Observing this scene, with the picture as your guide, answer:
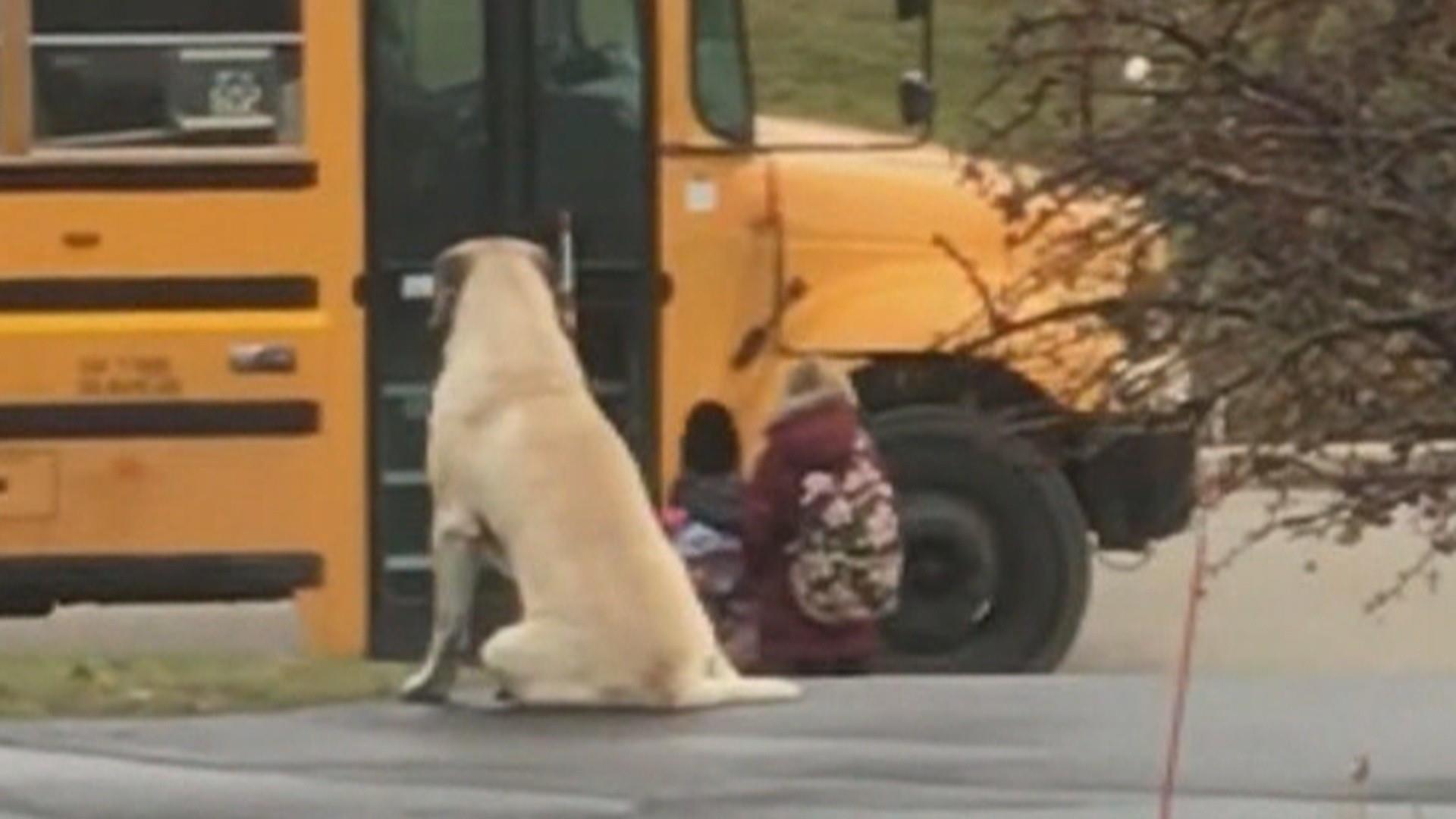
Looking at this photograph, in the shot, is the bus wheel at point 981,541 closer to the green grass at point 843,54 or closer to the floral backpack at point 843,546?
→ the green grass at point 843,54

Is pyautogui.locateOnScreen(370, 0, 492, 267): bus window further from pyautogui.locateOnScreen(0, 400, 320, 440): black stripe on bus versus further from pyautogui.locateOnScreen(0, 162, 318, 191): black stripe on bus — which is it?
pyautogui.locateOnScreen(0, 400, 320, 440): black stripe on bus

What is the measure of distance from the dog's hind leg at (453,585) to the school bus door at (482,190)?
268 centimetres

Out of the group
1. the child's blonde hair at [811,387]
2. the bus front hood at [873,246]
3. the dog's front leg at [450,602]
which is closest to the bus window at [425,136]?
the bus front hood at [873,246]

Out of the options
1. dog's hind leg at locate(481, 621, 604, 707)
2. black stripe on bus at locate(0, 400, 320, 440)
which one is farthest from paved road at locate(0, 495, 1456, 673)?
dog's hind leg at locate(481, 621, 604, 707)

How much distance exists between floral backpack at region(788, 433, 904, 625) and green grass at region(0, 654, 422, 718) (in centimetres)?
99

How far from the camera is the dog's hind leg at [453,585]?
1034 cm

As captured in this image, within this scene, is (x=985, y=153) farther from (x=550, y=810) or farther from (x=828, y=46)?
(x=828, y=46)

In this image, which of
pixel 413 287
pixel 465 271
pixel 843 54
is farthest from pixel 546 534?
pixel 843 54

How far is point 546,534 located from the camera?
10.3 meters

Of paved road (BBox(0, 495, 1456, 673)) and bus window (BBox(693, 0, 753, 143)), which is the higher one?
bus window (BBox(693, 0, 753, 143))

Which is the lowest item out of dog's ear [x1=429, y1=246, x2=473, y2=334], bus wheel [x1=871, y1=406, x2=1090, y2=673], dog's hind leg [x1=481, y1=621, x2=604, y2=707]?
bus wheel [x1=871, y1=406, x2=1090, y2=673]

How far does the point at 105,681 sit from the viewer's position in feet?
34.6

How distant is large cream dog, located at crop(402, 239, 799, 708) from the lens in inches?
397

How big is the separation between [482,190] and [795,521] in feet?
7.54
